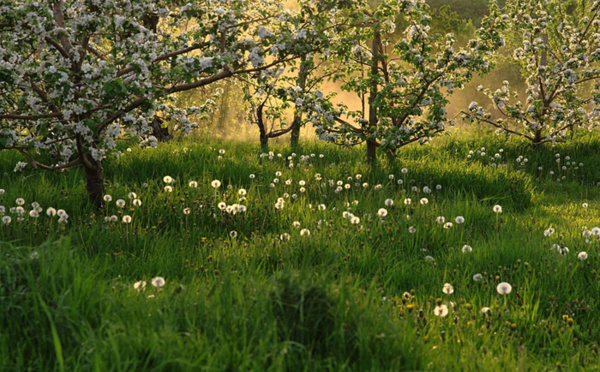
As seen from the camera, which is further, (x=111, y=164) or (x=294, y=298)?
(x=111, y=164)

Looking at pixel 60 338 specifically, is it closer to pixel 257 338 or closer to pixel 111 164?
pixel 257 338

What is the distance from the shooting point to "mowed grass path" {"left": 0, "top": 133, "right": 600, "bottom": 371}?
2.88 metres

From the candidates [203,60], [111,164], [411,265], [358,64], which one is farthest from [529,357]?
[358,64]

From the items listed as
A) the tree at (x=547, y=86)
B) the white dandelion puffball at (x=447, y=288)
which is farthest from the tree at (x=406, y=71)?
the white dandelion puffball at (x=447, y=288)

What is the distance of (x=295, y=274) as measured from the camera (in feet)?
10.6

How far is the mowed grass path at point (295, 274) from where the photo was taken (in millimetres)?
2879

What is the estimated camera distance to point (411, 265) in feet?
15.9

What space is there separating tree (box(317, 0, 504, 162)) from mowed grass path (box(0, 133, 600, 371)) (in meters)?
0.71

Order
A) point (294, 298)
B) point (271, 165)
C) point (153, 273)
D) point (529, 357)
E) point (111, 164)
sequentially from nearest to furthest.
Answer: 1. point (294, 298)
2. point (529, 357)
3. point (153, 273)
4. point (111, 164)
5. point (271, 165)

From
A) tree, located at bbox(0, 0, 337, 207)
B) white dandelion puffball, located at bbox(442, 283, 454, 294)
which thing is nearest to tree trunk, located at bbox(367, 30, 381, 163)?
tree, located at bbox(0, 0, 337, 207)

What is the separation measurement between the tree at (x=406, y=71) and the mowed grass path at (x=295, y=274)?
712mm

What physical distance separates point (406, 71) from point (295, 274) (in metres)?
6.70

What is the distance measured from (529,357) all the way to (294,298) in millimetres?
1690

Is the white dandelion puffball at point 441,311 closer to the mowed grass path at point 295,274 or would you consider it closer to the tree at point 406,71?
the mowed grass path at point 295,274
